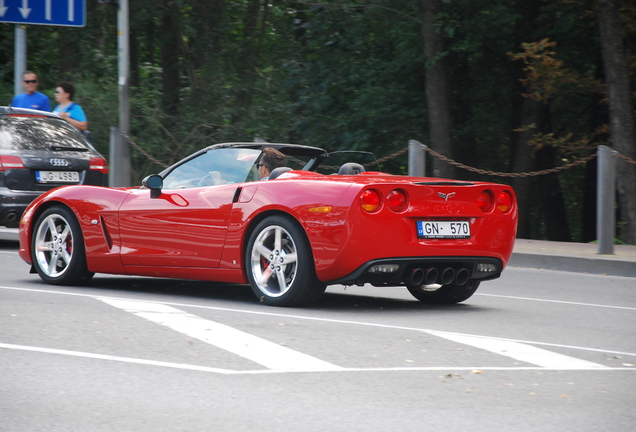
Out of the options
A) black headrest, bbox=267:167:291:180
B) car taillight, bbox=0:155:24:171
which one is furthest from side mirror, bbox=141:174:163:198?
car taillight, bbox=0:155:24:171

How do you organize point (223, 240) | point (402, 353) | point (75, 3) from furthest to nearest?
point (75, 3) < point (223, 240) < point (402, 353)

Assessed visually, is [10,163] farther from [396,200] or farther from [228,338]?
[228,338]

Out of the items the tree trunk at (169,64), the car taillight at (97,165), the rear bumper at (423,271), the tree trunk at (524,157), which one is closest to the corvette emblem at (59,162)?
the car taillight at (97,165)

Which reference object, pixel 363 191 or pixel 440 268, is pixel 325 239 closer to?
pixel 363 191

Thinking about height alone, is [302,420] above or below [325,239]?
below

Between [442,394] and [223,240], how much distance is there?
346 cm

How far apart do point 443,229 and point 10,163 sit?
6.88 metres

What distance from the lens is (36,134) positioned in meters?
13.4

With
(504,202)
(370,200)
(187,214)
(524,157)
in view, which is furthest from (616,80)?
(370,200)

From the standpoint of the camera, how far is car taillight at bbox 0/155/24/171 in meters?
12.8

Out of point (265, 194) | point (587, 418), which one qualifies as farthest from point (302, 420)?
point (265, 194)

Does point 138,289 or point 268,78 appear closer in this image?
point 138,289

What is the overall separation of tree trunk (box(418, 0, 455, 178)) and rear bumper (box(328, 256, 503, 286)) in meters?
11.7

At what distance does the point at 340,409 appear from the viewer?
4.67 m
